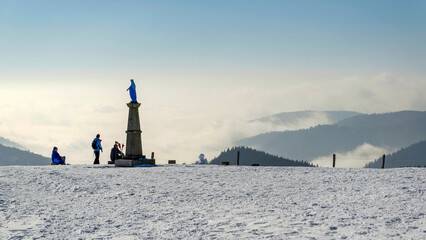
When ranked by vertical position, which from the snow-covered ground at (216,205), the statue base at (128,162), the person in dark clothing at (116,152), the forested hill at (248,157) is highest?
the forested hill at (248,157)

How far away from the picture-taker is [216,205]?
1329 cm

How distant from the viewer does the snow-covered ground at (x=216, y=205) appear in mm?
10422

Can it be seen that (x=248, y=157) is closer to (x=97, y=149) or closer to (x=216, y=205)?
(x=97, y=149)

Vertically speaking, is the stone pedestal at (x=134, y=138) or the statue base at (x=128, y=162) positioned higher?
the stone pedestal at (x=134, y=138)

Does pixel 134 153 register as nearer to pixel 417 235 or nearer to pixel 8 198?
pixel 8 198

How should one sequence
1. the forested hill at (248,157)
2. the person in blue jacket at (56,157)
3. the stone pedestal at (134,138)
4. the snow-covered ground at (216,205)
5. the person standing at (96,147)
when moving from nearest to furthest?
the snow-covered ground at (216,205) < the stone pedestal at (134,138) < the person in blue jacket at (56,157) < the person standing at (96,147) < the forested hill at (248,157)

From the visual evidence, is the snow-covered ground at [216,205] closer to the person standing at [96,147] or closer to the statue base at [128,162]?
the statue base at [128,162]

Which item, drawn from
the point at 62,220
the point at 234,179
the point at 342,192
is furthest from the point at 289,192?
the point at 62,220

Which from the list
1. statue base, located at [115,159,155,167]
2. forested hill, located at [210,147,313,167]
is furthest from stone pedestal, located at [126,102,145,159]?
forested hill, located at [210,147,313,167]

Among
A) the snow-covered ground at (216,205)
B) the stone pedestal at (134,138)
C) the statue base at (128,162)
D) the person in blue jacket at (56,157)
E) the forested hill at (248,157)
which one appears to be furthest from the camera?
the forested hill at (248,157)

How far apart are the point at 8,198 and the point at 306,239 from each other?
33.9ft

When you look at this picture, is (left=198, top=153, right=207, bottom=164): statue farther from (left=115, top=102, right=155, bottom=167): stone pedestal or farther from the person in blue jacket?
the person in blue jacket

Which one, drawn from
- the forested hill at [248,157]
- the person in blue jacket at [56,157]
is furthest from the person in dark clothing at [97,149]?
the forested hill at [248,157]

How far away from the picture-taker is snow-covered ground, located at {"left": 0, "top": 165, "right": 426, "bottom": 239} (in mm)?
10422
